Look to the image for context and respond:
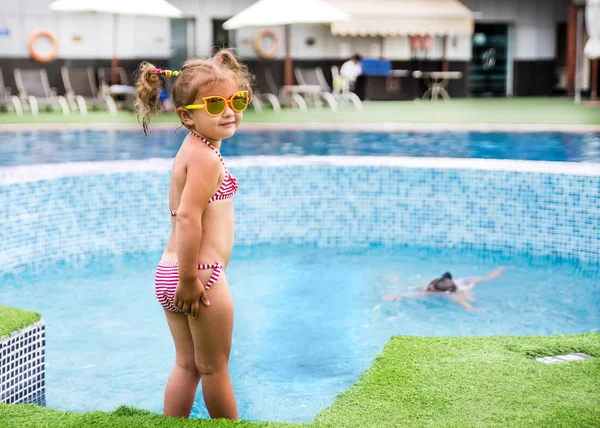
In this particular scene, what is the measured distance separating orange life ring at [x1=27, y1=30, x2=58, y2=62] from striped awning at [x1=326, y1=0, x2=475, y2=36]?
24.9 ft

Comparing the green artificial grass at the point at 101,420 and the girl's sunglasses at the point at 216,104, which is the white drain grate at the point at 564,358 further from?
the girl's sunglasses at the point at 216,104

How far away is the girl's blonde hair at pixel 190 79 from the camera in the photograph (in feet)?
8.07

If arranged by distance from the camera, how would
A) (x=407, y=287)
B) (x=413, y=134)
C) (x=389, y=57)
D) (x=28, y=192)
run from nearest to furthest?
(x=407, y=287), (x=28, y=192), (x=413, y=134), (x=389, y=57)

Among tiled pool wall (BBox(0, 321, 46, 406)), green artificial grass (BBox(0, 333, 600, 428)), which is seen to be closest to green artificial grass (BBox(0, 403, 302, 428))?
green artificial grass (BBox(0, 333, 600, 428))

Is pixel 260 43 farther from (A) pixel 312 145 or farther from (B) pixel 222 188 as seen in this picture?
(B) pixel 222 188

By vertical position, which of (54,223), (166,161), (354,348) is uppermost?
(166,161)

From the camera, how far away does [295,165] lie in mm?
7316

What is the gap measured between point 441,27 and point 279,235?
16959mm

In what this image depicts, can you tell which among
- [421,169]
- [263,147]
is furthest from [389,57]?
[421,169]

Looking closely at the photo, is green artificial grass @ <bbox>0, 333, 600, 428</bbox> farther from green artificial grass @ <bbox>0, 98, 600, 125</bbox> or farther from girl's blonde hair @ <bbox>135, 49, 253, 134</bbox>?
green artificial grass @ <bbox>0, 98, 600, 125</bbox>

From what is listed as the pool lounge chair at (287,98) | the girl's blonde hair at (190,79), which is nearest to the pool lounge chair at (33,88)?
the pool lounge chair at (287,98)

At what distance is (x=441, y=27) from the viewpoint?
75.0 ft

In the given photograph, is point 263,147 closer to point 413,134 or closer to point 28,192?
point 413,134

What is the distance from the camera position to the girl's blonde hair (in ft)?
8.07
